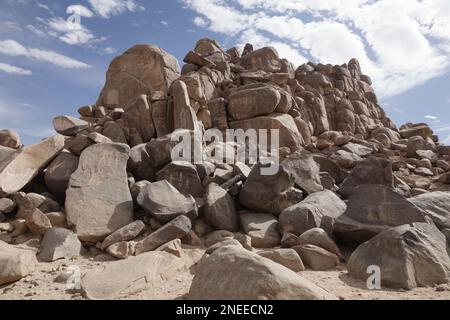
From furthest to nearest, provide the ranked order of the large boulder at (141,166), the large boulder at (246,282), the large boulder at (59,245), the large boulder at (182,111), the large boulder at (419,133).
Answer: the large boulder at (419,133)
the large boulder at (182,111)
the large boulder at (141,166)
the large boulder at (59,245)
the large boulder at (246,282)

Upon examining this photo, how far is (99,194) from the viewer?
6.00 m

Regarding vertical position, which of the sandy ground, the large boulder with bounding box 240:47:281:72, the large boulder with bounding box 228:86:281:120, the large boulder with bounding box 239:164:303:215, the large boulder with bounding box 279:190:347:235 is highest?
the large boulder with bounding box 240:47:281:72

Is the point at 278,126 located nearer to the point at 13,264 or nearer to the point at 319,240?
the point at 319,240

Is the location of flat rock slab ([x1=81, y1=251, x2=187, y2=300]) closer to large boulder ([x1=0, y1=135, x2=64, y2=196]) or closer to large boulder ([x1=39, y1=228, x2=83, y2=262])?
large boulder ([x1=39, y1=228, x2=83, y2=262])

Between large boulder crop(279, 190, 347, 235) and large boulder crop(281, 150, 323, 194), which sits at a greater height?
large boulder crop(281, 150, 323, 194)

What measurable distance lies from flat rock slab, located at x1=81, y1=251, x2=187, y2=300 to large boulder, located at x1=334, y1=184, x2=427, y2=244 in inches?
108

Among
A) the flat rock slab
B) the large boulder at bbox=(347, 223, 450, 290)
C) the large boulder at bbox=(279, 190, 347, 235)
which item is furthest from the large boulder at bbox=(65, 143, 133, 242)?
the large boulder at bbox=(347, 223, 450, 290)

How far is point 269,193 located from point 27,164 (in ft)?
15.9

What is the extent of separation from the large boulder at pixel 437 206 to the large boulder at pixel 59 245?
5877mm

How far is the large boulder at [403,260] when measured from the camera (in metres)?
3.98

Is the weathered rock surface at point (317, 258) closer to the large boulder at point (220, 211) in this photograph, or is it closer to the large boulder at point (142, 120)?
the large boulder at point (220, 211)

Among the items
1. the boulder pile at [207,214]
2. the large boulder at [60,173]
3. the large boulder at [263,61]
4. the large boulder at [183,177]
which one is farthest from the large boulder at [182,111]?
the large boulder at [263,61]

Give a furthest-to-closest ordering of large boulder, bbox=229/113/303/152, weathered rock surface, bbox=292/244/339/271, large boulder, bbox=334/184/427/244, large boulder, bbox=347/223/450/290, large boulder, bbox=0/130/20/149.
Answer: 1. large boulder, bbox=229/113/303/152
2. large boulder, bbox=0/130/20/149
3. large boulder, bbox=334/184/427/244
4. weathered rock surface, bbox=292/244/339/271
5. large boulder, bbox=347/223/450/290

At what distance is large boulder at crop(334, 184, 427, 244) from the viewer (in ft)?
17.5
